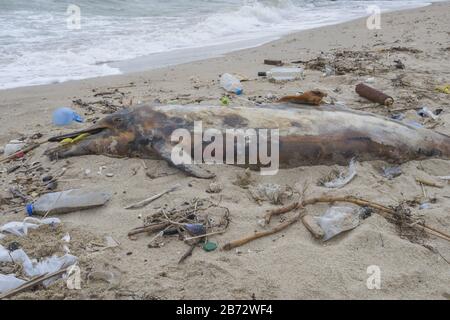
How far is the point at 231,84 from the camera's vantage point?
6289 millimetres

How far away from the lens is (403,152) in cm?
408

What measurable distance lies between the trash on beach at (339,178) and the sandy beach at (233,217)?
54mm

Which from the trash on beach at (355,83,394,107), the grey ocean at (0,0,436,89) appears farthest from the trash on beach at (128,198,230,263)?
the grey ocean at (0,0,436,89)

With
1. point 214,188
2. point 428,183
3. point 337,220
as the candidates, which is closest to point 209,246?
point 214,188

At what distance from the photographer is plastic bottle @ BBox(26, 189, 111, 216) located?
3.39m

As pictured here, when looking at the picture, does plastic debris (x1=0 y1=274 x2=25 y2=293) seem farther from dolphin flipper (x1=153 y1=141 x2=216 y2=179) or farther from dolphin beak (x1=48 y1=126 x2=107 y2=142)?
dolphin beak (x1=48 y1=126 x2=107 y2=142)

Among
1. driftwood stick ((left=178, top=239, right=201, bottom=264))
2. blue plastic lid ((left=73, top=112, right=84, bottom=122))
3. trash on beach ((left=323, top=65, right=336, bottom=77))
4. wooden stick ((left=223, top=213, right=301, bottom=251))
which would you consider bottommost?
driftwood stick ((left=178, top=239, right=201, bottom=264))

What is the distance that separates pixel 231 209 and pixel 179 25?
963 cm

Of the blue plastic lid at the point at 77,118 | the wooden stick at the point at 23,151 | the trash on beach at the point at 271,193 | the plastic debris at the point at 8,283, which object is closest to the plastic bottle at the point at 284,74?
the blue plastic lid at the point at 77,118

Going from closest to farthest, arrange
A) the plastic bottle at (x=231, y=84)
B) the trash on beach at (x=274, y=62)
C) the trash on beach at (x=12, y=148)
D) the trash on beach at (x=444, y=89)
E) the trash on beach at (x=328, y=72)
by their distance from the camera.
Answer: the trash on beach at (x=12, y=148) < the trash on beach at (x=444, y=89) < the plastic bottle at (x=231, y=84) < the trash on beach at (x=328, y=72) < the trash on beach at (x=274, y=62)

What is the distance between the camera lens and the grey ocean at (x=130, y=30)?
837 centimetres

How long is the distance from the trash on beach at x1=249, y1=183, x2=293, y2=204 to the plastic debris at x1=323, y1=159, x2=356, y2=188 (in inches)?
13.5

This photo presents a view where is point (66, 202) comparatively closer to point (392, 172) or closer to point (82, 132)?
point (82, 132)

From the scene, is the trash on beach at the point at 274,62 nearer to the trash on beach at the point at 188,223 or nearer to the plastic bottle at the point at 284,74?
the plastic bottle at the point at 284,74
